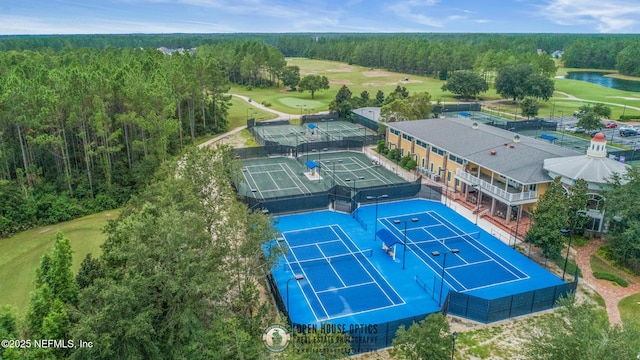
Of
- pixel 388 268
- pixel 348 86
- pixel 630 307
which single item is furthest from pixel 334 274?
pixel 348 86

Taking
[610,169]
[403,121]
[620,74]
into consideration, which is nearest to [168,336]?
[610,169]

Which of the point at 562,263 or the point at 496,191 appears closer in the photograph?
the point at 562,263

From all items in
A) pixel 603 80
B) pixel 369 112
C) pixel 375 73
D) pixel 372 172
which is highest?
pixel 375 73

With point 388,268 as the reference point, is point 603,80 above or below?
above

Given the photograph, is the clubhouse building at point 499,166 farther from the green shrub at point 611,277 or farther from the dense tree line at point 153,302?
the dense tree line at point 153,302

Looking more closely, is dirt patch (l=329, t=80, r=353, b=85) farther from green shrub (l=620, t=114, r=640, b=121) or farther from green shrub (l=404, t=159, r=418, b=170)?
green shrub (l=404, t=159, r=418, b=170)

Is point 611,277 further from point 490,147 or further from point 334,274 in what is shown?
point 334,274

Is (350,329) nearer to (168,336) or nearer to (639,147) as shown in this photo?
(168,336)

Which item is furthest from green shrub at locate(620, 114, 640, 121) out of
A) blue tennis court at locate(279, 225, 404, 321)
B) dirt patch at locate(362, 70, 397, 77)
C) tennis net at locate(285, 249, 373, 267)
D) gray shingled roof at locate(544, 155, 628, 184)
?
dirt patch at locate(362, 70, 397, 77)

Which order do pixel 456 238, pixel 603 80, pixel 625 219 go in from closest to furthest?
pixel 625 219 → pixel 456 238 → pixel 603 80
